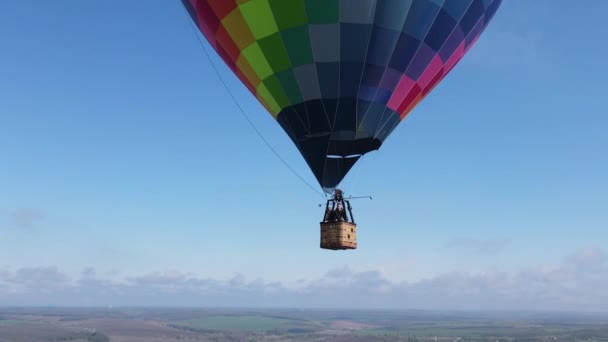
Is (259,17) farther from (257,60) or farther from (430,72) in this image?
(430,72)

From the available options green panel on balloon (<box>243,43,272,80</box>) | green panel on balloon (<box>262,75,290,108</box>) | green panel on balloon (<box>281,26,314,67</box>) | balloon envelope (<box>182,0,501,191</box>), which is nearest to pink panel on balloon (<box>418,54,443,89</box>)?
balloon envelope (<box>182,0,501,191</box>)

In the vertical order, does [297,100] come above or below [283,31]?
below

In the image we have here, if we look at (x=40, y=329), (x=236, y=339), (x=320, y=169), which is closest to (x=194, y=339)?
(x=236, y=339)

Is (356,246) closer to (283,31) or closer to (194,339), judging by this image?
(283,31)

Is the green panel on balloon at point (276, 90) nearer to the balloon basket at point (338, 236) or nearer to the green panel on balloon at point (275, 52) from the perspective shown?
the green panel on balloon at point (275, 52)

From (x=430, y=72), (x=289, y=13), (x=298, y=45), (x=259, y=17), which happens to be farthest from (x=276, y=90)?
(x=430, y=72)

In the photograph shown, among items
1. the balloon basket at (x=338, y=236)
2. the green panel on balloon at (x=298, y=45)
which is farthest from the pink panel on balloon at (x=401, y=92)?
the balloon basket at (x=338, y=236)
